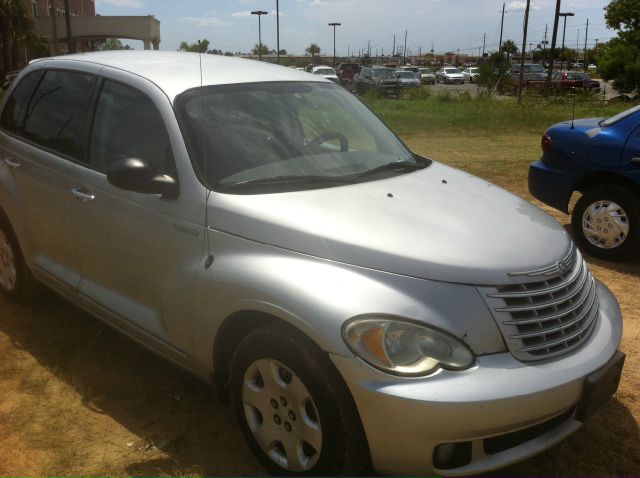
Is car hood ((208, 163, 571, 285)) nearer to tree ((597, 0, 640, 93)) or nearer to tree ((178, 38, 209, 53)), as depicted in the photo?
tree ((178, 38, 209, 53))

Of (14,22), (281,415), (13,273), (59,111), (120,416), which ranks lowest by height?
(120,416)

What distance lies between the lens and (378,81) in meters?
33.2

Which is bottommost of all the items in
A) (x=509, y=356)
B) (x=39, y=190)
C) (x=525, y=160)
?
(x=525, y=160)

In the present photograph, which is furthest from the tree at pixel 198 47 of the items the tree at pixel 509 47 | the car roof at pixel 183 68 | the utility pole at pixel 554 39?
the tree at pixel 509 47

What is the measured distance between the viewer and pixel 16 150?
4.12 metres

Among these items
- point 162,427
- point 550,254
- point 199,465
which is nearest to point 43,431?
point 162,427

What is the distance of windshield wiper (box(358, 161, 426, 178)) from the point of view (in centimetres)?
331

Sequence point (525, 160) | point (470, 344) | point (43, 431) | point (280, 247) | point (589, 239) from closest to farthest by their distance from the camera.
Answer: point (470, 344) < point (280, 247) < point (43, 431) < point (589, 239) < point (525, 160)

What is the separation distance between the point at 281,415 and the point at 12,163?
2.65 m

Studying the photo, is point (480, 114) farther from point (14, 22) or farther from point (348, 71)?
point (14, 22)

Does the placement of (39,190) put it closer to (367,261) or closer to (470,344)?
(367,261)

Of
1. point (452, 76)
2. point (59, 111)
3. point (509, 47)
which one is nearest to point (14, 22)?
point (452, 76)

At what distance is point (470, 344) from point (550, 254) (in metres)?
0.64

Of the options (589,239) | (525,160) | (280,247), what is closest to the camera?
(280,247)
